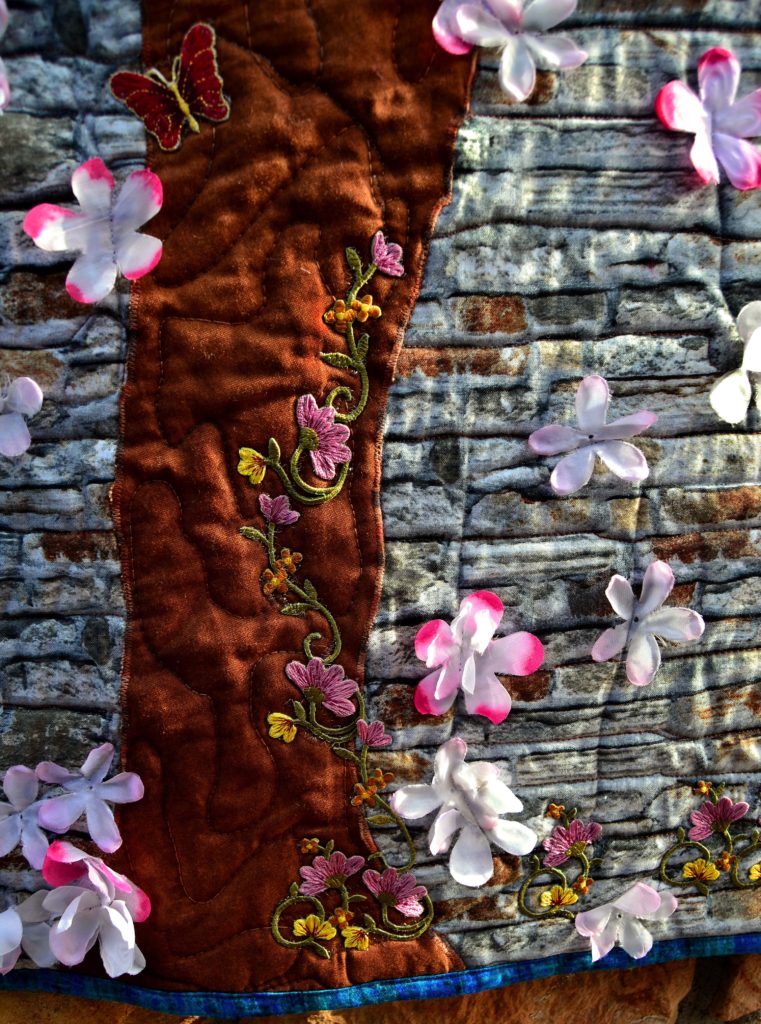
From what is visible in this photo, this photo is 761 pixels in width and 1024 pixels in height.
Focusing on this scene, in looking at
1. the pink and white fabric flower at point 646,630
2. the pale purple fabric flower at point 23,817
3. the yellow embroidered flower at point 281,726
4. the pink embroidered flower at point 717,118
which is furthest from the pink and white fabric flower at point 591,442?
the pale purple fabric flower at point 23,817

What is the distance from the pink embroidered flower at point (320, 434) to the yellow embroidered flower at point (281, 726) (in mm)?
242

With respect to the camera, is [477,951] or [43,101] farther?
[477,951]

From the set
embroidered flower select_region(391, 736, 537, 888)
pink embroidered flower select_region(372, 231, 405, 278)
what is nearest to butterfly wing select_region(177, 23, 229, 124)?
pink embroidered flower select_region(372, 231, 405, 278)

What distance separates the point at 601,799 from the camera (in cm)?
94

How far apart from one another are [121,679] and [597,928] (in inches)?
22.4

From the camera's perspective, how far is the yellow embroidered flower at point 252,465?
85cm

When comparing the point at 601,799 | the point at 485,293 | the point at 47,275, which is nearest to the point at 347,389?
the point at 485,293

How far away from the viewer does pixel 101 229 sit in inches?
32.5

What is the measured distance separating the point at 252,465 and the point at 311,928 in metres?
0.48

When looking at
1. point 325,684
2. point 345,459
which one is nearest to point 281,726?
point 325,684

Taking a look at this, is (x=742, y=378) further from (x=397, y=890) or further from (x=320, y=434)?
(x=397, y=890)

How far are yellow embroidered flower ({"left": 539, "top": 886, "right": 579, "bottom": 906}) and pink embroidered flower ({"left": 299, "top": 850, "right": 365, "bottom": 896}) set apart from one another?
0.66ft

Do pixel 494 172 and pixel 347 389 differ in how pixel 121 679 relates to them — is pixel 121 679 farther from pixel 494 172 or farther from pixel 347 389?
pixel 494 172

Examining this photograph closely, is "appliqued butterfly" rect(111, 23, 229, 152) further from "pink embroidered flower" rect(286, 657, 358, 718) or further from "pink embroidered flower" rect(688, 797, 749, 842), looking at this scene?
"pink embroidered flower" rect(688, 797, 749, 842)
